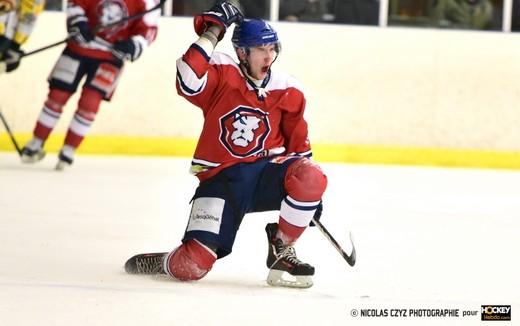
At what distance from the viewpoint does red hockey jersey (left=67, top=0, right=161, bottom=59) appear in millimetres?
7527

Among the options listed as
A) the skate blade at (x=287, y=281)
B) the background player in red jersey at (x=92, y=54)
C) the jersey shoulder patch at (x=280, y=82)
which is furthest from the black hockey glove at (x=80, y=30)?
the skate blade at (x=287, y=281)

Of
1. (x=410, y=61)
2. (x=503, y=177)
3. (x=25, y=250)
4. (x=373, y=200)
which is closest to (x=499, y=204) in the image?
(x=373, y=200)

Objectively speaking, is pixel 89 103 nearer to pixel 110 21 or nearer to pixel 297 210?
pixel 110 21

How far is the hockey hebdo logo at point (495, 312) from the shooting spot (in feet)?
11.6

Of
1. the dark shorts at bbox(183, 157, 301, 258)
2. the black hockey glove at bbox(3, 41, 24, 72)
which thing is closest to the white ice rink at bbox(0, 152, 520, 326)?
the dark shorts at bbox(183, 157, 301, 258)

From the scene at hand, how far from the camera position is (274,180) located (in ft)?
13.3

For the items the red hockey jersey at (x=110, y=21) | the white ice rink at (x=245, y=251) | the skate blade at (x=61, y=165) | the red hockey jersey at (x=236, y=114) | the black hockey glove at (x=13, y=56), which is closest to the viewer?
the white ice rink at (x=245, y=251)

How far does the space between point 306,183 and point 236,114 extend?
0.98 feet

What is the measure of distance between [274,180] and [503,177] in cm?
449

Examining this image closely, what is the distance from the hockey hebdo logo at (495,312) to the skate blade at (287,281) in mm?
548

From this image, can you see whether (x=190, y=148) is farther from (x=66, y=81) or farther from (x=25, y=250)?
(x=25, y=250)

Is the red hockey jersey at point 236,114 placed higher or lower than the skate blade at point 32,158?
higher

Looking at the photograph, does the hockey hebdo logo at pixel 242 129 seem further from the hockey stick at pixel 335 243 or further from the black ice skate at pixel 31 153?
the black ice skate at pixel 31 153

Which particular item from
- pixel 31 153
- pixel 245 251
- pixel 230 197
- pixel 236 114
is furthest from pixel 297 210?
pixel 31 153
